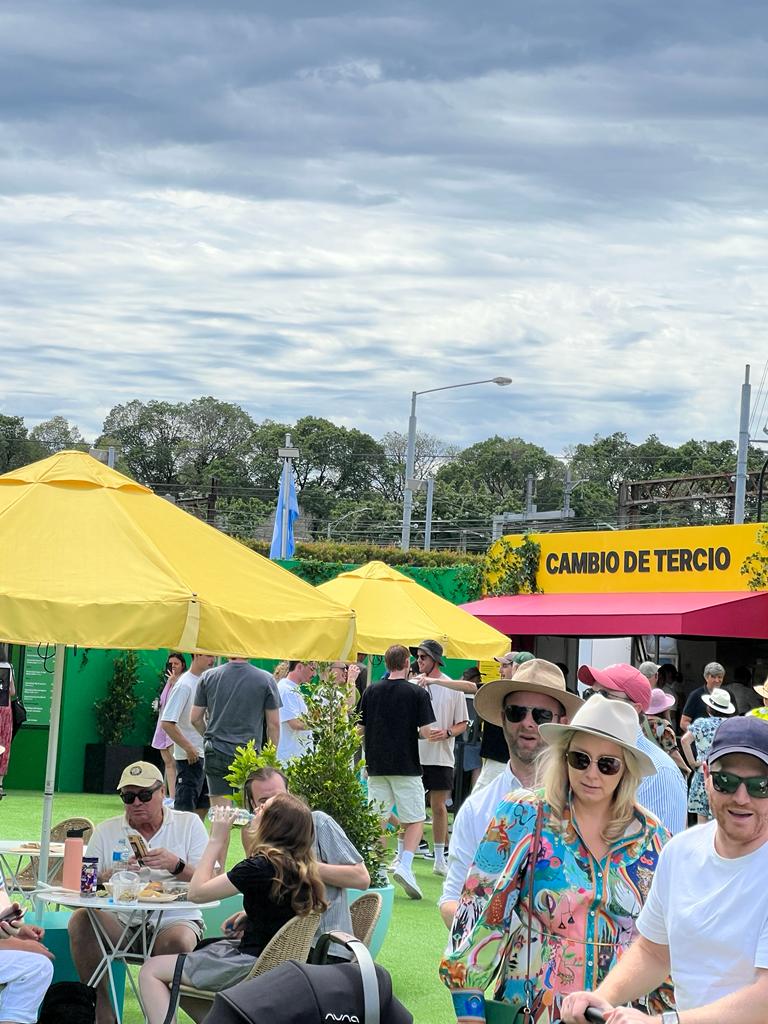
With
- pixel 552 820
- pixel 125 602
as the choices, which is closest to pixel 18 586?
pixel 125 602

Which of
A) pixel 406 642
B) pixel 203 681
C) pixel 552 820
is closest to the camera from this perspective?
pixel 552 820

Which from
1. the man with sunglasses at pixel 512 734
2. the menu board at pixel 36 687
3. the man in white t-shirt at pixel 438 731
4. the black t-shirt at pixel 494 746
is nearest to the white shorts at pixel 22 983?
the man with sunglasses at pixel 512 734

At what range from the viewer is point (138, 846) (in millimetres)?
6680

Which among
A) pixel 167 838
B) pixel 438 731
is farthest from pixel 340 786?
pixel 438 731

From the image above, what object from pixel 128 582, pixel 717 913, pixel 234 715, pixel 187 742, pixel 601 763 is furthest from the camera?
pixel 187 742

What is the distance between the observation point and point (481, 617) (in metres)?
21.7

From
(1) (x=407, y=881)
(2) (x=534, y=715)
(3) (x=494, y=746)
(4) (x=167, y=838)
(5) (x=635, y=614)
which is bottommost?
(1) (x=407, y=881)

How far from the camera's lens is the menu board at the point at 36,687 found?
17781 mm

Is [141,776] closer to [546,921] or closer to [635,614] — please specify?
[546,921]

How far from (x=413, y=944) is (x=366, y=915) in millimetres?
2843

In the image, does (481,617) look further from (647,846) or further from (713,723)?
(647,846)

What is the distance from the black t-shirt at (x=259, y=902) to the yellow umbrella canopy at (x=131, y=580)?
99 centimetres

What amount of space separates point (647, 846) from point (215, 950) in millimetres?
2457

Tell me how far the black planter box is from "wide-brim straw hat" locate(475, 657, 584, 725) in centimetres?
1306
